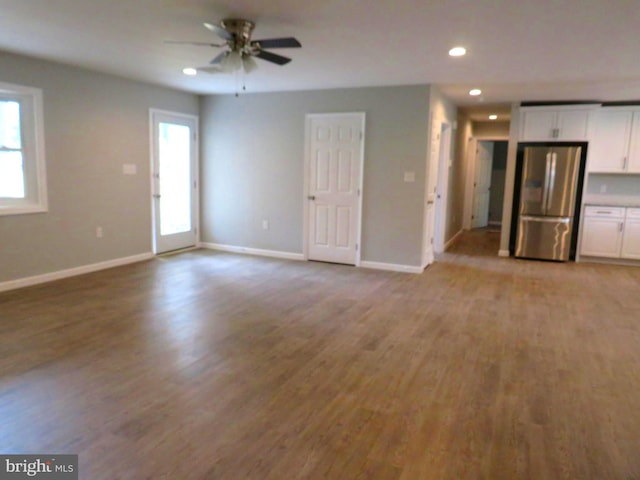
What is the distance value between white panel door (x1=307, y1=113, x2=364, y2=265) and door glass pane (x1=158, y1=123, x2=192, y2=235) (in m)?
2.11

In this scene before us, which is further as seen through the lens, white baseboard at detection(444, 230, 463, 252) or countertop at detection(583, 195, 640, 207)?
white baseboard at detection(444, 230, 463, 252)

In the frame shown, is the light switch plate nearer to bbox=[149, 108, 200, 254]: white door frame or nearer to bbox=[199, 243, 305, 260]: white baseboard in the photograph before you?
bbox=[149, 108, 200, 254]: white door frame

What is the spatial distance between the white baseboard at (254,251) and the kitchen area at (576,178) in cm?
366

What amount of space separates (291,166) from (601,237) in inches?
196

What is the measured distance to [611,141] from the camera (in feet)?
22.6


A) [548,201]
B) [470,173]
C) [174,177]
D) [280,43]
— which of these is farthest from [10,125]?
[470,173]

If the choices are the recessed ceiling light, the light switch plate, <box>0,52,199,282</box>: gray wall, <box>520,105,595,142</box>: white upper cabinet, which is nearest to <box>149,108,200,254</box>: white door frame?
<box>0,52,199,282</box>: gray wall

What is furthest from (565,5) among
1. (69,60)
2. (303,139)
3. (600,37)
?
(69,60)

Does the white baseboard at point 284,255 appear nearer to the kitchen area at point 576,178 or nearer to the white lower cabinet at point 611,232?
the kitchen area at point 576,178

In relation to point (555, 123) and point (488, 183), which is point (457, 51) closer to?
point (555, 123)

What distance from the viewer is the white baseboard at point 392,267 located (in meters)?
6.03

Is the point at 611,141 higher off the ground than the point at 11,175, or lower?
higher

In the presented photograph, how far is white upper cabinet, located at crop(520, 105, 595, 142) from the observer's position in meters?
6.74

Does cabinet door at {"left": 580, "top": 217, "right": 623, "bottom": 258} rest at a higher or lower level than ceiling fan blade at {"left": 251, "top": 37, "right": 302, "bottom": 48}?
lower
